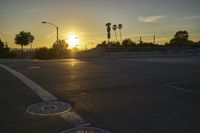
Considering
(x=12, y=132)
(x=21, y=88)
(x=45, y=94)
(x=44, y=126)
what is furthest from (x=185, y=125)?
(x=21, y=88)

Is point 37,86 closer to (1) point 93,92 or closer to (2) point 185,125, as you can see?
(1) point 93,92

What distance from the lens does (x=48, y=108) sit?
295 inches

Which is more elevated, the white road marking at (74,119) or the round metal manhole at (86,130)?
the white road marking at (74,119)

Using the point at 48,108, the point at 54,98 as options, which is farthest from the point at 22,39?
the point at 48,108

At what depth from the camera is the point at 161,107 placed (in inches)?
295

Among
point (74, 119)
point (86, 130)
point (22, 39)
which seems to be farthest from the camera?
point (22, 39)

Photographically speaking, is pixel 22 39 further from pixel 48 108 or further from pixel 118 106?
pixel 118 106

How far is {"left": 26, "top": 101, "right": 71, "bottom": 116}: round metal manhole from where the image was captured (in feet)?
23.4

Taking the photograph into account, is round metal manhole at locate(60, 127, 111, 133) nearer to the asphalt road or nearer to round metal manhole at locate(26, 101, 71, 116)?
the asphalt road

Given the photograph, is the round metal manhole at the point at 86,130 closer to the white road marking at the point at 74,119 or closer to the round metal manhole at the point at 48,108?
the white road marking at the point at 74,119

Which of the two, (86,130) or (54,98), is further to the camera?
(54,98)

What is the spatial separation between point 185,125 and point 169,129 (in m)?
0.42

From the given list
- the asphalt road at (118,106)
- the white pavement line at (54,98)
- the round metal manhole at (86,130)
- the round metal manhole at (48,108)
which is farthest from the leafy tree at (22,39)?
the round metal manhole at (86,130)

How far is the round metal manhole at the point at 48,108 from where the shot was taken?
7.12 m
